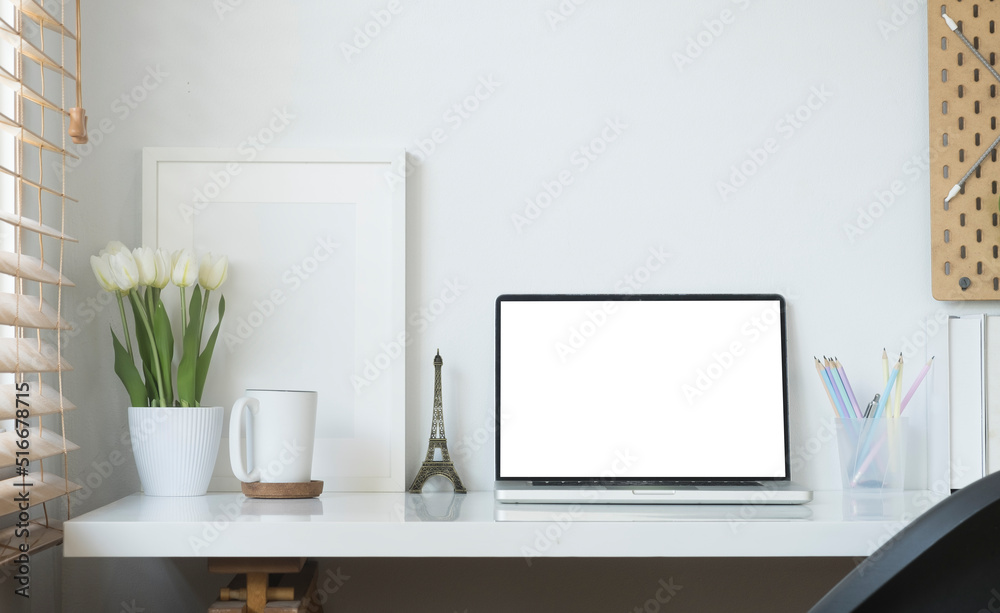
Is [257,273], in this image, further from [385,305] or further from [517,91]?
[517,91]

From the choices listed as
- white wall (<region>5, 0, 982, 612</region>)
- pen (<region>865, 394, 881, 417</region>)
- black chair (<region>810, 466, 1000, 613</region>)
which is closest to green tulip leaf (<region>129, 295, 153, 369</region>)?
white wall (<region>5, 0, 982, 612</region>)

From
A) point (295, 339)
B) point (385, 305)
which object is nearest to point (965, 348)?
point (385, 305)

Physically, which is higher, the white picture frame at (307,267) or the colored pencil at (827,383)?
the white picture frame at (307,267)

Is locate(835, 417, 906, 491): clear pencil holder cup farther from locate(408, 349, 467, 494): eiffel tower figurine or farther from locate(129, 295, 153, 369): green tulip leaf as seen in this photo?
locate(129, 295, 153, 369): green tulip leaf

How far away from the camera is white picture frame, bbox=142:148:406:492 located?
1206mm

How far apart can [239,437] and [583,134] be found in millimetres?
717

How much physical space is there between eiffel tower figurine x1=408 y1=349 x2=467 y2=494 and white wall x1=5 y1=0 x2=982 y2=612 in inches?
1.8

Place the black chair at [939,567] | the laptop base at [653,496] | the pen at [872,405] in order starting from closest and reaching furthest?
1. the black chair at [939,567]
2. the laptop base at [653,496]
3. the pen at [872,405]

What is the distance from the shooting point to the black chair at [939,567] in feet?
1.61

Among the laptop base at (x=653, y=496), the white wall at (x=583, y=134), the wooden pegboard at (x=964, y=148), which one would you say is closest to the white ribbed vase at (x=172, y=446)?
the white wall at (x=583, y=134)

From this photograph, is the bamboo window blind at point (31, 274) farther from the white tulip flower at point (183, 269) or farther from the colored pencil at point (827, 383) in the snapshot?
the colored pencil at point (827, 383)

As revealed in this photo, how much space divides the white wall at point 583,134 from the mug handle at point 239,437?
0.85 ft

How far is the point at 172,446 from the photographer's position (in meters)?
1.08

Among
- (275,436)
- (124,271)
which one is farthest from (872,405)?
(124,271)
